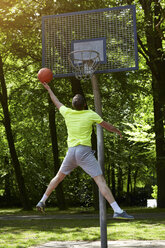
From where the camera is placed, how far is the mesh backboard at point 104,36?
8039 mm

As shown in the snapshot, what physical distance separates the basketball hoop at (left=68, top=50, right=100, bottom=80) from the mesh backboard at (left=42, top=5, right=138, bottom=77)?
15cm

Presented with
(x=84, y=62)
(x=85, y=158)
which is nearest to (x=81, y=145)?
(x=85, y=158)

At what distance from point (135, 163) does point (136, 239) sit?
802 inches

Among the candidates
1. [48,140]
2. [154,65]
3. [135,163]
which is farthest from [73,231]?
[48,140]

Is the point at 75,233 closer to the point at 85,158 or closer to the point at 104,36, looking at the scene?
the point at 85,158

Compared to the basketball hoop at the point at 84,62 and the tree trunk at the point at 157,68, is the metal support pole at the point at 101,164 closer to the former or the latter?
the basketball hoop at the point at 84,62

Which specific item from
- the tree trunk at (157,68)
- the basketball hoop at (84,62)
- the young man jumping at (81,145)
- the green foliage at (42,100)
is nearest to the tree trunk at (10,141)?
the green foliage at (42,100)

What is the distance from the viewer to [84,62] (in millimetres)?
7875

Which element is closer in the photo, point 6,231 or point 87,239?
point 87,239

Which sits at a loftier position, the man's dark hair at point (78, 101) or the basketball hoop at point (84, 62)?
the basketball hoop at point (84, 62)

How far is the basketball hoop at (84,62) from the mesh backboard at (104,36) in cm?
15

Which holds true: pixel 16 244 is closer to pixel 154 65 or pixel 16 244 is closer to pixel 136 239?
pixel 136 239

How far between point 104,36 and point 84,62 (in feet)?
2.21

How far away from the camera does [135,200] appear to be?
40.2 meters
